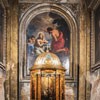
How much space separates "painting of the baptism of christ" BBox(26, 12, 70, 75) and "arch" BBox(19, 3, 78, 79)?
155mm

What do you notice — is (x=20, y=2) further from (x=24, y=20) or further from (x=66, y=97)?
(x=66, y=97)

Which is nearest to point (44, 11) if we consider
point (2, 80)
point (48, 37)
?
point (48, 37)

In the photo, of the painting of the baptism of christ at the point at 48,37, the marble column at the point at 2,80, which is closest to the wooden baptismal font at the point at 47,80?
the marble column at the point at 2,80

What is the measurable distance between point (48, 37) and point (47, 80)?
2622 mm

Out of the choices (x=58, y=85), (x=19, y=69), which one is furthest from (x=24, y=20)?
(x=58, y=85)

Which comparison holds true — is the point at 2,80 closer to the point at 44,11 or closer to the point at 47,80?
the point at 47,80

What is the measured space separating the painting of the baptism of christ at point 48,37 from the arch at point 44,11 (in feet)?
0.51

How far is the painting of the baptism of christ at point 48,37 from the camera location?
68.0 feet

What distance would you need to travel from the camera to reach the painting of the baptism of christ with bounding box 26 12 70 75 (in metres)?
20.7

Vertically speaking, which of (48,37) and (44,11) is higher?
(44,11)

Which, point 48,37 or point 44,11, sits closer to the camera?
point 48,37

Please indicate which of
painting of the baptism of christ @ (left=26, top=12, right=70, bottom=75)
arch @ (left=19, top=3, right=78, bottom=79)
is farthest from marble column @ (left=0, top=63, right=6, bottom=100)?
painting of the baptism of christ @ (left=26, top=12, right=70, bottom=75)

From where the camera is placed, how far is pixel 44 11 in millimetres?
21094

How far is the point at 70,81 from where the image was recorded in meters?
20.4
